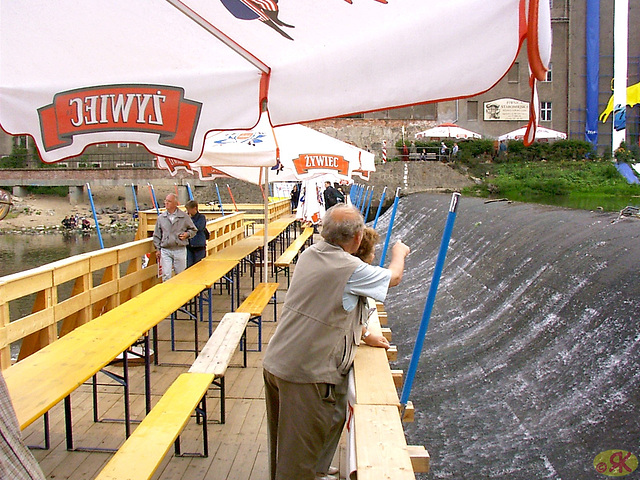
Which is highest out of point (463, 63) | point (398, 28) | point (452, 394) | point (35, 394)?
point (398, 28)

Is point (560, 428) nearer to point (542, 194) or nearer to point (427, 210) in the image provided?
point (427, 210)

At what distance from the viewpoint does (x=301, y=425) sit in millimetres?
2924

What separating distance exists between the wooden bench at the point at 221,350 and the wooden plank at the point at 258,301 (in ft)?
1.34

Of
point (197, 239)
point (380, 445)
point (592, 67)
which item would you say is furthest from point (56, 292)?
point (592, 67)

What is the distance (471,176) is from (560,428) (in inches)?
1236

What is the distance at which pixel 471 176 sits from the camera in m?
34.7

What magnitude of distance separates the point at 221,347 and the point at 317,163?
520 centimetres

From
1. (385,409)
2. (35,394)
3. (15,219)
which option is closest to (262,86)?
(385,409)

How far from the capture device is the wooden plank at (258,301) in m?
6.12

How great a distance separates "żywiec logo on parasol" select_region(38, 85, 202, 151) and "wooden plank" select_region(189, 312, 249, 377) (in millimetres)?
1613

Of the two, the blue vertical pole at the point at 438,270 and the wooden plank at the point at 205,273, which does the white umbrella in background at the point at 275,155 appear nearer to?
the wooden plank at the point at 205,273

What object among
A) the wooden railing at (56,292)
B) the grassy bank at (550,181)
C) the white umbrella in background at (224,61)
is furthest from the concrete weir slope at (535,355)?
the grassy bank at (550,181)

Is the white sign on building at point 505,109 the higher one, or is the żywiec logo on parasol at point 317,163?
the white sign on building at point 505,109

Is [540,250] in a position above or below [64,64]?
below
